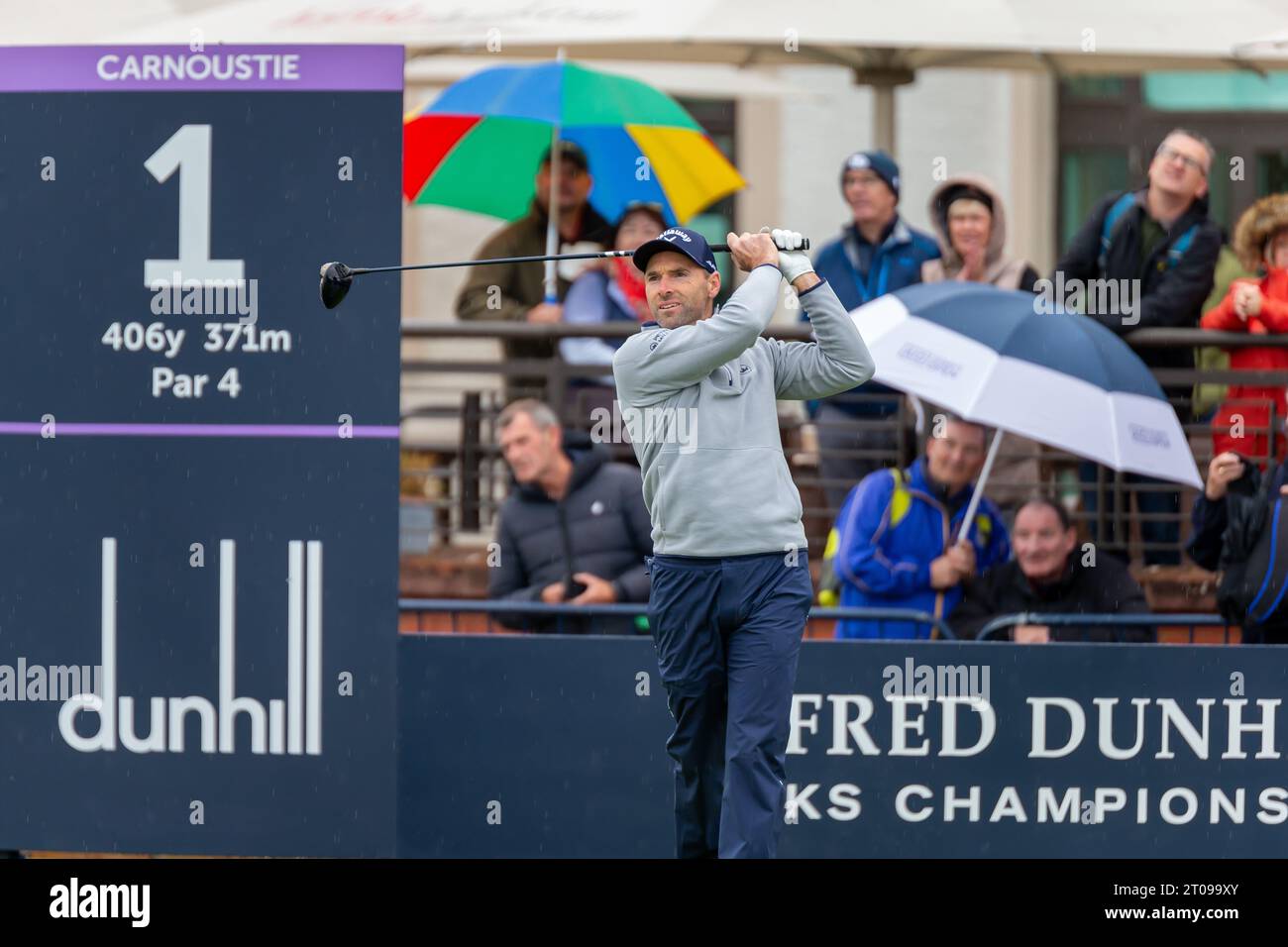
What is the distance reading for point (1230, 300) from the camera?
27.7 feet

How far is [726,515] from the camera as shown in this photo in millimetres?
6055

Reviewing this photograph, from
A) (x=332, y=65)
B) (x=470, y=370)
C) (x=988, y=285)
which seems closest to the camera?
(x=332, y=65)

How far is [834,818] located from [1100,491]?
2025 mm

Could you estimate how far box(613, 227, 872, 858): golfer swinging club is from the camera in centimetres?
600

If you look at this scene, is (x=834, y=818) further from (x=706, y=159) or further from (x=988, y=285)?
(x=706, y=159)

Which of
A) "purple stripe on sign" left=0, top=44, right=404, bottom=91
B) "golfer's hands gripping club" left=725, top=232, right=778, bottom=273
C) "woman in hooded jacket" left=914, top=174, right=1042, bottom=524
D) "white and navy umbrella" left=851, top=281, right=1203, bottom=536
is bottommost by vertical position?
"white and navy umbrella" left=851, top=281, right=1203, bottom=536

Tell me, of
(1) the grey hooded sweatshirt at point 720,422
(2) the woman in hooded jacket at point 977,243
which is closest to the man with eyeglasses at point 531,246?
(2) the woman in hooded jacket at point 977,243

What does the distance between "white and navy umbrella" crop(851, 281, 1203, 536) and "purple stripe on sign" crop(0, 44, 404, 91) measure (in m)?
2.02

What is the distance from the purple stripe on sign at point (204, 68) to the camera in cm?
670

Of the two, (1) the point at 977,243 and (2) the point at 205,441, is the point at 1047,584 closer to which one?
(1) the point at 977,243

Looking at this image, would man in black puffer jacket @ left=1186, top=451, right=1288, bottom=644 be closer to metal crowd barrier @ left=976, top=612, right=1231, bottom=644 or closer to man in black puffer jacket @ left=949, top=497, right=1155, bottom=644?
metal crowd barrier @ left=976, top=612, right=1231, bottom=644

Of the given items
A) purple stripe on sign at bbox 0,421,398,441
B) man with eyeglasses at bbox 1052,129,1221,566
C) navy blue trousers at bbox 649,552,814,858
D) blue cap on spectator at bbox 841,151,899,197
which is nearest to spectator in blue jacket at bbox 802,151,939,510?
blue cap on spectator at bbox 841,151,899,197

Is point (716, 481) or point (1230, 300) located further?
point (1230, 300)
